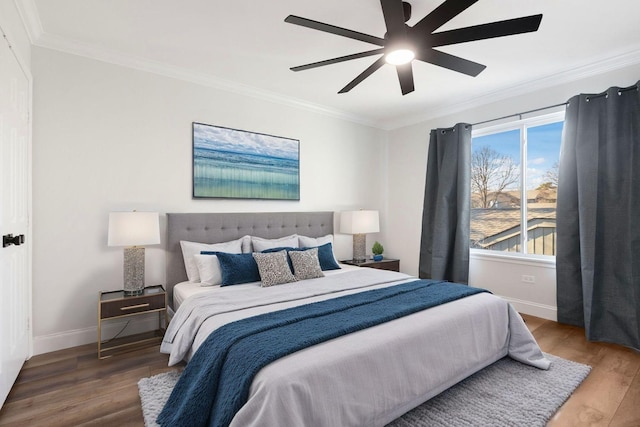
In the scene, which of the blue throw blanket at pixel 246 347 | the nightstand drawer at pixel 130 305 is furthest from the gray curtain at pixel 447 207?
the nightstand drawer at pixel 130 305

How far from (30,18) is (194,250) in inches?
85.4

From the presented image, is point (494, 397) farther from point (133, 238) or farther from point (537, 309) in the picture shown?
point (133, 238)

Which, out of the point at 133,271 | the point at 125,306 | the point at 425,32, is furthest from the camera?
the point at 133,271

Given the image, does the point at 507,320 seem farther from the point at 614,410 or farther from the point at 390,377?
the point at 390,377

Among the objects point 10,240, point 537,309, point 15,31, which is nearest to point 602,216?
point 537,309

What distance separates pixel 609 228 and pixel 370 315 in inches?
104

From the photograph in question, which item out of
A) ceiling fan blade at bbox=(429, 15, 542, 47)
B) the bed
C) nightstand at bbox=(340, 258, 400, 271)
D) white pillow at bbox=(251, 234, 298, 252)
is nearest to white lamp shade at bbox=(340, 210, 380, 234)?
nightstand at bbox=(340, 258, 400, 271)

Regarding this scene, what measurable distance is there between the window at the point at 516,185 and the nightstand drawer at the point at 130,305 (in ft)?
12.4

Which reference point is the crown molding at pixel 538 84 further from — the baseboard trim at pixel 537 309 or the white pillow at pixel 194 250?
the white pillow at pixel 194 250

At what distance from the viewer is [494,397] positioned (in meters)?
2.13

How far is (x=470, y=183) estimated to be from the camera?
14.0ft

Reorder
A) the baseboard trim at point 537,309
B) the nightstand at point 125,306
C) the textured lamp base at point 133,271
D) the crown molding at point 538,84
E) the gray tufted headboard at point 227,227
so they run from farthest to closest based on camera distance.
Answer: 1. the baseboard trim at point 537,309
2. the gray tufted headboard at point 227,227
3. the crown molding at point 538,84
4. the textured lamp base at point 133,271
5. the nightstand at point 125,306

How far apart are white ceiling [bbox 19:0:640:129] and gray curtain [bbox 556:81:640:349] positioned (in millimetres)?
531

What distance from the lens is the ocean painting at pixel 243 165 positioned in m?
3.57
